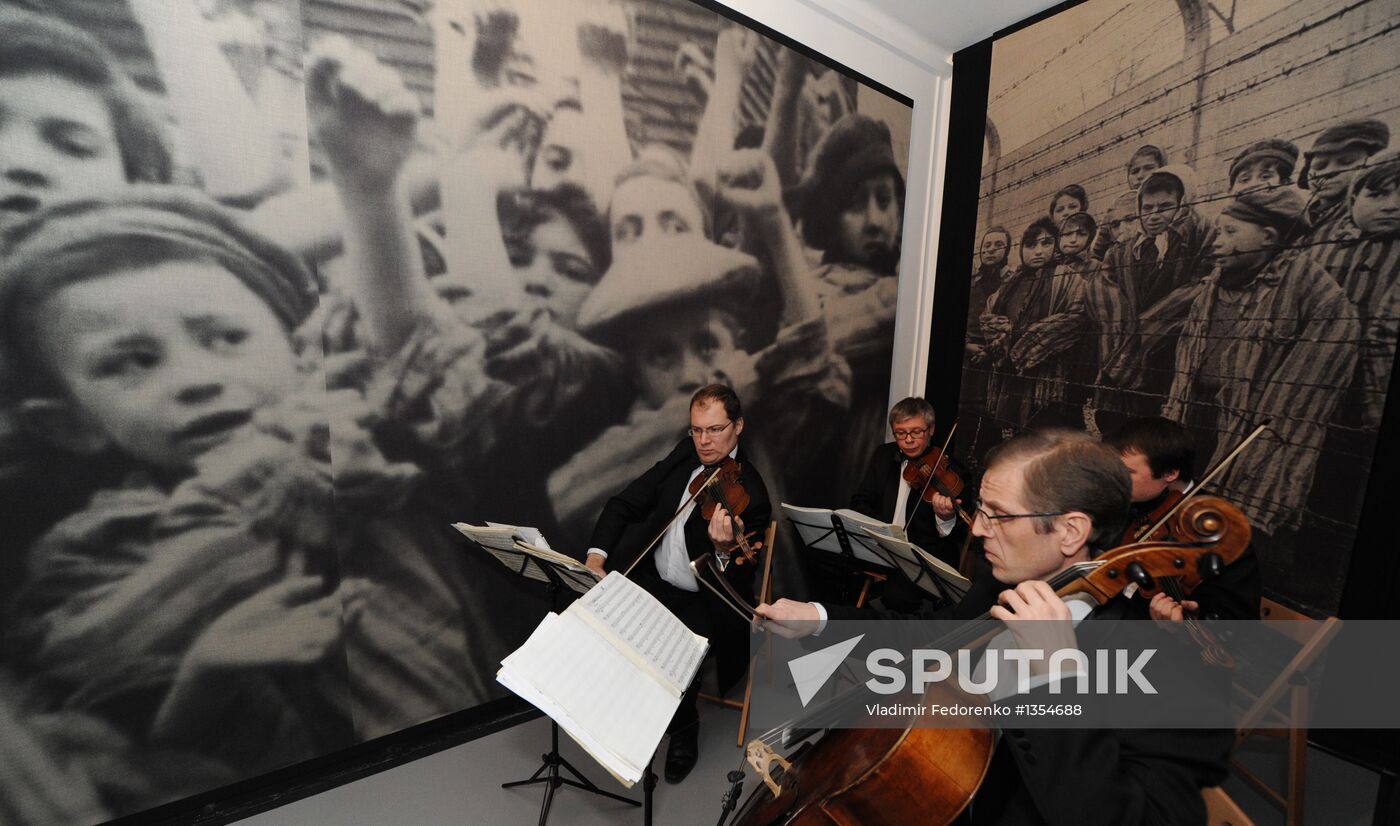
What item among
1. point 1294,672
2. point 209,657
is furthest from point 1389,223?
point 209,657

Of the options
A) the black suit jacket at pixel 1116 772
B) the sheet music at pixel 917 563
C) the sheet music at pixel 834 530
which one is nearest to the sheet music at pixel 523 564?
the sheet music at pixel 834 530

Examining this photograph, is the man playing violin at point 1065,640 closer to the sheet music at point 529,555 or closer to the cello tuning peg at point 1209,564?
the cello tuning peg at point 1209,564

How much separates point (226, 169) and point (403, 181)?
49 centimetres

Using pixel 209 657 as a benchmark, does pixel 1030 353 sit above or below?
above

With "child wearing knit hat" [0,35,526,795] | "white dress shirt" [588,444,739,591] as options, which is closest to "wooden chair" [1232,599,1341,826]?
"white dress shirt" [588,444,739,591]

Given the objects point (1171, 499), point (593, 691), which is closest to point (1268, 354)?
point (1171, 499)

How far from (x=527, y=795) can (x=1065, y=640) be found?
1971 millimetres

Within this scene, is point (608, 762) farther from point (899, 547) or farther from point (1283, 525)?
point (1283, 525)

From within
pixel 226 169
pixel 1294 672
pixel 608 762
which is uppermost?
pixel 226 169

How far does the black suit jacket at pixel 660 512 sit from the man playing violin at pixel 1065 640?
1.36 meters

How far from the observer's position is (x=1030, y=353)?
351cm

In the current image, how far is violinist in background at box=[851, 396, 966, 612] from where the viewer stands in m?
2.96

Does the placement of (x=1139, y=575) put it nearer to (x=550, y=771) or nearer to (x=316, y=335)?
(x=550, y=771)

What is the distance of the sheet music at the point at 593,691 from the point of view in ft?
3.91
